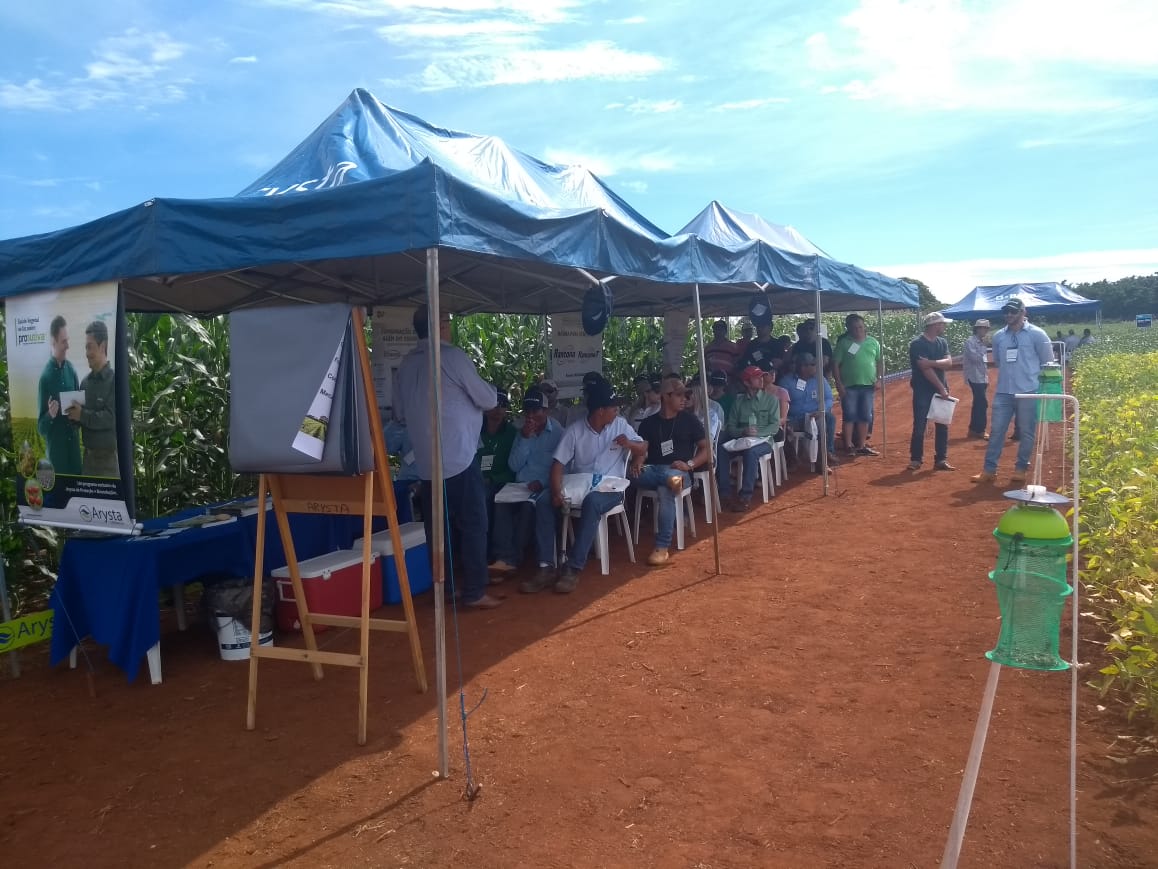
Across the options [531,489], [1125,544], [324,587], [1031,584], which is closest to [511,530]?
[531,489]

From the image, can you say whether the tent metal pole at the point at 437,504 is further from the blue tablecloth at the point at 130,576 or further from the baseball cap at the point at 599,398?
Result: the baseball cap at the point at 599,398

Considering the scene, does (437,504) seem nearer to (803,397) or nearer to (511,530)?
(511,530)

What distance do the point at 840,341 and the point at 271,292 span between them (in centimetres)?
756

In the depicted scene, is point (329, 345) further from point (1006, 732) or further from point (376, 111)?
point (1006, 732)

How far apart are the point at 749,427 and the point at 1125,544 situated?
4.18 metres

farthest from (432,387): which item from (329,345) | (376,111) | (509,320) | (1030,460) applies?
(509,320)

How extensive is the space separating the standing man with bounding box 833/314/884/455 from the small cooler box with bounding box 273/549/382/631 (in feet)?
24.4

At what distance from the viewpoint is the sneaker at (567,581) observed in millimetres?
5805

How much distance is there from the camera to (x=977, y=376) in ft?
39.7

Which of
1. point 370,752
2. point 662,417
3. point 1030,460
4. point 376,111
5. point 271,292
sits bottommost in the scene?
point 370,752

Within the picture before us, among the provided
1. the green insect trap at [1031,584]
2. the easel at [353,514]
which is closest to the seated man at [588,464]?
the easel at [353,514]

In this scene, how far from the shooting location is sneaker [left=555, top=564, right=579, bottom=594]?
19.0 feet

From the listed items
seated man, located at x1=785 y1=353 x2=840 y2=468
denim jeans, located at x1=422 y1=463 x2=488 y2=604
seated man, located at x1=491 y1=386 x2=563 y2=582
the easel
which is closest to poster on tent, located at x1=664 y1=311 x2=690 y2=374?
seated man, located at x1=785 y1=353 x2=840 y2=468

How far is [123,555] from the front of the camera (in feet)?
14.8
